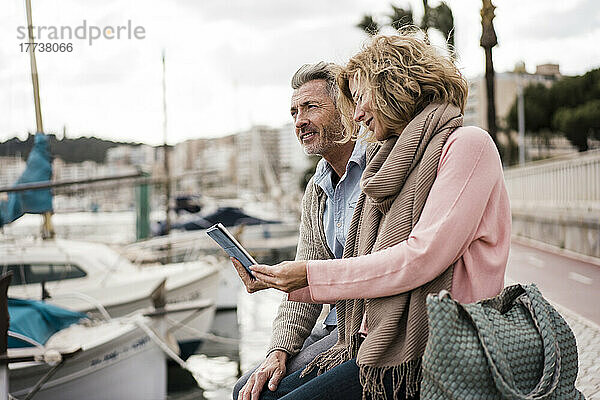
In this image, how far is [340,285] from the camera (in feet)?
6.44

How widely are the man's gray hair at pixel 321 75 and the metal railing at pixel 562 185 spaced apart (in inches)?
467

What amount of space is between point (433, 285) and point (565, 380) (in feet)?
1.28

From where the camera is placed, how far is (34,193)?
10383mm

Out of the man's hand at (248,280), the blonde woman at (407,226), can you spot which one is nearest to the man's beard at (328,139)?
the blonde woman at (407,226)

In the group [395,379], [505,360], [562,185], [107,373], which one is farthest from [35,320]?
[562,185]

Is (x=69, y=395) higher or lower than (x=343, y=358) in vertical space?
lower

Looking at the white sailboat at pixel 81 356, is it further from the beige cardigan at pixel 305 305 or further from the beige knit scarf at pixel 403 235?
the beige knit scarf at pixel 403 235

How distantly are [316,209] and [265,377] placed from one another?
67 centimetres

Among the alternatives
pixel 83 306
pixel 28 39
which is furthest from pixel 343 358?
pixel 83 306

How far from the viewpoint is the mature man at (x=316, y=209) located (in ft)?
8.20

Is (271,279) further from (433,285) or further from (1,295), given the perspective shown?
(1,295)

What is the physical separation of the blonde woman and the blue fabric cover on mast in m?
9.13

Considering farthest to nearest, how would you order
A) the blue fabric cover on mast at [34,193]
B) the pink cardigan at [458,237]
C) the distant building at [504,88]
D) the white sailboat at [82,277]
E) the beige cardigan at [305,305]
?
the distant building at [504,88]
the white sailboat at [82,277]
the blue fabric cover on mast at [34,193]
the beige cardigan at [305,305]
the pink cardigan at [458,237]

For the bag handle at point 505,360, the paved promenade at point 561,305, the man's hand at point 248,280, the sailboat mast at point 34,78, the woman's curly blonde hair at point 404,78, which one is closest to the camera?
the bag handle at point 505,360
